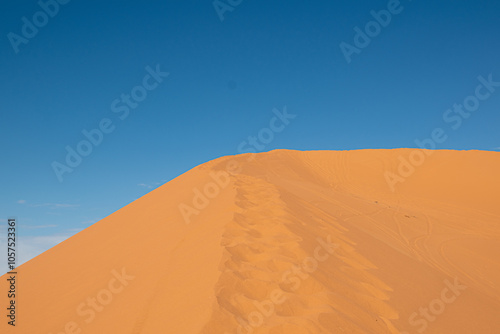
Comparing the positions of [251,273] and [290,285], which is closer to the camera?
[290,285]

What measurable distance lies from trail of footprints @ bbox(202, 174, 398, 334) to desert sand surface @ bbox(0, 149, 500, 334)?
2 cm

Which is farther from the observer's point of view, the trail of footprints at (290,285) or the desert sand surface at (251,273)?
the desert sand surface at (251,273)

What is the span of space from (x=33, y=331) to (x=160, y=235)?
8.97 feet

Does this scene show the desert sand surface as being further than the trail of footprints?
Yes

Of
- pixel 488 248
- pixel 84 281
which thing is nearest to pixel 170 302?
pixel 84 281

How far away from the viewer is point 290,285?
3971 mm

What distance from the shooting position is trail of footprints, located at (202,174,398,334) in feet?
10.6

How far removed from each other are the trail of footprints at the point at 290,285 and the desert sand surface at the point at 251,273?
17 mm

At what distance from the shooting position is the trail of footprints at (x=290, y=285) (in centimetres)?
324

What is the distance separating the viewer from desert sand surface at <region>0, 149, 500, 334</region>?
11.7 feet

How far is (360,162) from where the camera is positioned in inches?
991

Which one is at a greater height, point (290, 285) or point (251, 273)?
point (251, 273)

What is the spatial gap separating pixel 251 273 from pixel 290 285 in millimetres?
516

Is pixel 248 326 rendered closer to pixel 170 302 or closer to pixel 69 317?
pixel 170 302
